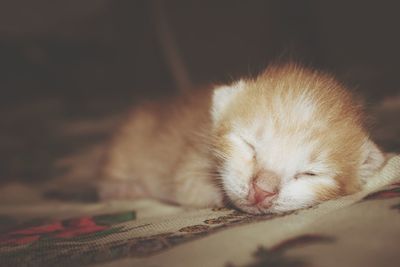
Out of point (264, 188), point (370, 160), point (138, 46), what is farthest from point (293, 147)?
point (138, 46)

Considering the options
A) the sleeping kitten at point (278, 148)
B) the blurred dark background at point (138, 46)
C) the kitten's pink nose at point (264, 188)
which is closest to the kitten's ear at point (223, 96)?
the sleeping kitten at point (278, 148)

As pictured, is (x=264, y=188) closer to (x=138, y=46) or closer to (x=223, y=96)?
(x=223, y=96)

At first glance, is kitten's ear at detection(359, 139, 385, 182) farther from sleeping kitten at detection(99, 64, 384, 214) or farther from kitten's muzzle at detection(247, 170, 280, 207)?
kitten's muzzle at detection(247, 170, 280, 207)

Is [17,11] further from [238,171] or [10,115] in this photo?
[238,171]

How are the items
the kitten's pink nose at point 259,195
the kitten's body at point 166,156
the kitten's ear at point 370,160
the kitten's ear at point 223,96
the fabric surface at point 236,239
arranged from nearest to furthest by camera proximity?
the fabric surface at point 236,239 < the kitten's pink nose at point 259,195 < the kitten's ear at point 370,160 < the kitten's ear at point 223,96 < the kitten's body at point 166,156

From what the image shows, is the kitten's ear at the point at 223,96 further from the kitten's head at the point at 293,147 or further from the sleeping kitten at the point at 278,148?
the kitten's head at the point at 293,147

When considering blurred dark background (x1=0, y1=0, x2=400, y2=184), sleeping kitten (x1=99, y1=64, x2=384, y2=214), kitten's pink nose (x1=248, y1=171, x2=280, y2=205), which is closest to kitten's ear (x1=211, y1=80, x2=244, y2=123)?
sleeping kitten (x1=99, y1=64, x2=384, y2=214)

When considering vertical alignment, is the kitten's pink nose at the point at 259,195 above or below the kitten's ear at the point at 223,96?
below

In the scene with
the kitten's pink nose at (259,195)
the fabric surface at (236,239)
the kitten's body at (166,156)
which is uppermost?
the kitten's body at (166,156)
